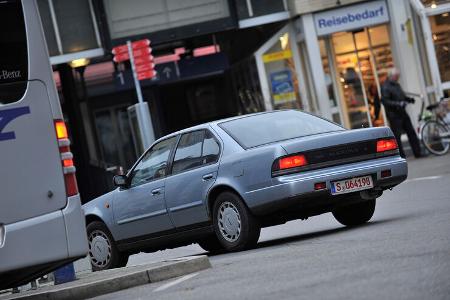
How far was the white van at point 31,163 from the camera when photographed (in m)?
9.20

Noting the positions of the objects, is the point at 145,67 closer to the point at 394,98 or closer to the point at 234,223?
the point at 394,98

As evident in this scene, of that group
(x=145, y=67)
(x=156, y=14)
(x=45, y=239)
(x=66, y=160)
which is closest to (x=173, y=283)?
(x=45, y=239)

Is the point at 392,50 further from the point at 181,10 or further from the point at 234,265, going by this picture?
the point at 234,265

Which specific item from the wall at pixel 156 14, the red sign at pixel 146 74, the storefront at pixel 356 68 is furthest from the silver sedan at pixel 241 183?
the wall at pixel 156 14

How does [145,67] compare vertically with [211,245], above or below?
above

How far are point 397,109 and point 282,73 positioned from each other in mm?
7587

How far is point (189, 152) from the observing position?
42.6 ft

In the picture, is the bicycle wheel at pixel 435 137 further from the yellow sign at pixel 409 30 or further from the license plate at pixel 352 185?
the license plate at pixel 352 185

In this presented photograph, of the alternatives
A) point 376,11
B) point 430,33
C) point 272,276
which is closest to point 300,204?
point 272,276

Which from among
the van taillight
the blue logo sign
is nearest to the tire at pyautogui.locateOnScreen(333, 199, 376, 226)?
the van taillight

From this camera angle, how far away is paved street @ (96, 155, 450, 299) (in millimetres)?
7648

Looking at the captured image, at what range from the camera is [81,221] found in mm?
9539

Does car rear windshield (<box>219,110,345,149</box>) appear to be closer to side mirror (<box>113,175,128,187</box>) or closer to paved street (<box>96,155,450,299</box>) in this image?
paved street (<box>96,155,450,299</box>)

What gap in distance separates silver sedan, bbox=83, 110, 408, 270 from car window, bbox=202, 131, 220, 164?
0.04 ft
